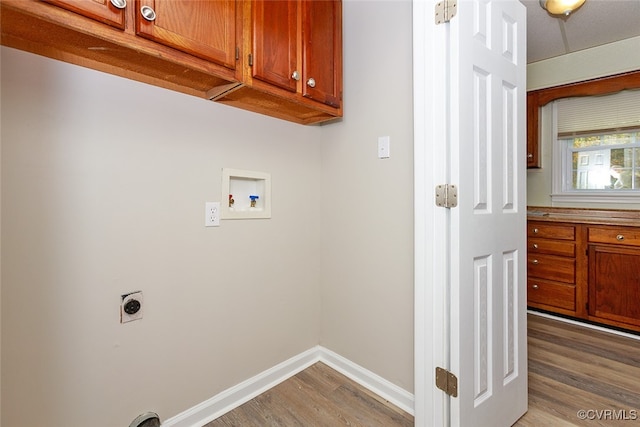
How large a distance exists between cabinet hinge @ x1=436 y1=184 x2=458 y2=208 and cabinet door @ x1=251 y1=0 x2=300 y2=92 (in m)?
0.83

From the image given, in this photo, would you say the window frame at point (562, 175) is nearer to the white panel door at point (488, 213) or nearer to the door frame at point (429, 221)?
the white panel door at point (488, 213)

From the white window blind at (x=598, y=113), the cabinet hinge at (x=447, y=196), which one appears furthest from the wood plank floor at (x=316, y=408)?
the white window blind at (x=598, y=113)

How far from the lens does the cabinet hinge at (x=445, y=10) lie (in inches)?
43.9

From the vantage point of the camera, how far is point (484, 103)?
123 centimetres

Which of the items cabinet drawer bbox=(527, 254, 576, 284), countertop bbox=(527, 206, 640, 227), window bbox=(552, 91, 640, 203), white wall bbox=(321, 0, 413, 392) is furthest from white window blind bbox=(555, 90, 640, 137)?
white wall bbox=(321, 0, 413, 392)

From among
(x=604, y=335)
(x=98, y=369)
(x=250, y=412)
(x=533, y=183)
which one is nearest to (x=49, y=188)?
(x=98, y=369)

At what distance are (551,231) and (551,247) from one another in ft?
0.46

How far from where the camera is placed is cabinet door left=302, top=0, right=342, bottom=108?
58.7 inches

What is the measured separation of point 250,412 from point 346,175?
1364 millimetres

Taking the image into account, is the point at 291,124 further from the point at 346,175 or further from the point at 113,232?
the point at 113,232

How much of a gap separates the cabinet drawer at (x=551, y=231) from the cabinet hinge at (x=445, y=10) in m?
→ 2.29

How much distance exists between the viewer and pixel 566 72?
2840mm

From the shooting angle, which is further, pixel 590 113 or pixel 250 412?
pixel 590 113

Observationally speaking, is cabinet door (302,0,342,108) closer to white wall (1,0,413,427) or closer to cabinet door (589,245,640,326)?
white wall (1,0,413,427)
